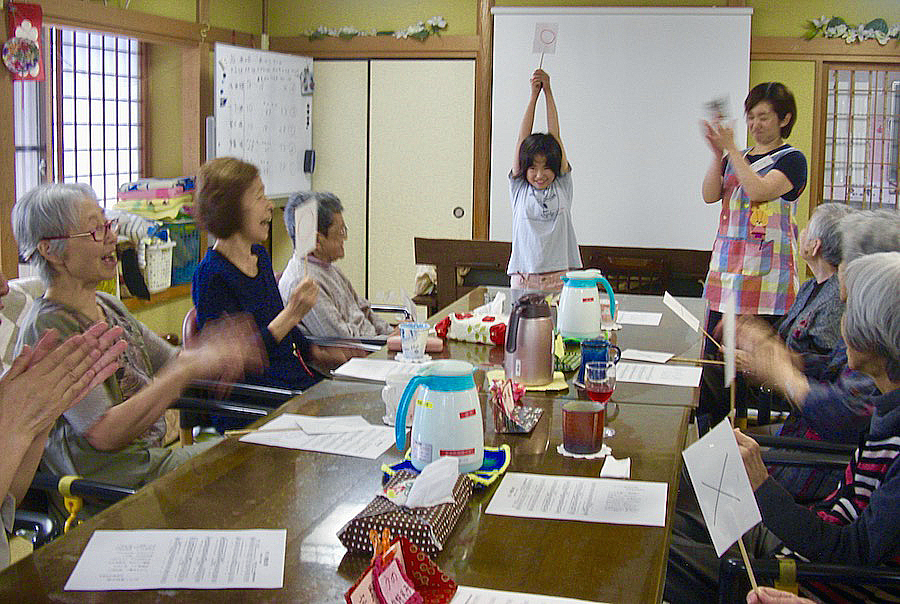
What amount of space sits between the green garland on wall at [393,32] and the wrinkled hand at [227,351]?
3896mm

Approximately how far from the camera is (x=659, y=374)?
2707mm

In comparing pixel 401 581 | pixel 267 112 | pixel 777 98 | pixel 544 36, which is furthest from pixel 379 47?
pixel 401 581

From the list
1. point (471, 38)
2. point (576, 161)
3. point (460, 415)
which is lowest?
point (460, 415)

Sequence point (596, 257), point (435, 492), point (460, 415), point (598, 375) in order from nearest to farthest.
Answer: point (435, 492), point (460, 415), point (598, 375), point (596, 257)

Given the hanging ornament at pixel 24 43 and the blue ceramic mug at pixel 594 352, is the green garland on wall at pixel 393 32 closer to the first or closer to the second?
the hanging ornament at pixel 24 43

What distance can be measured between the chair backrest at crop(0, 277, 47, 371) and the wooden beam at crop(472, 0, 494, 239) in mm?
3564

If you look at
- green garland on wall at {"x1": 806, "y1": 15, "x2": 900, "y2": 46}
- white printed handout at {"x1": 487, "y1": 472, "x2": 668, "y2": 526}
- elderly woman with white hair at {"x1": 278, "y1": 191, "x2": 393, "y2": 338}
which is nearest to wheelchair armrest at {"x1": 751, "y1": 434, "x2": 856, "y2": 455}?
white printed handout at {"x1": 487, "y1": 472, "x2": 668, "y2": 526}

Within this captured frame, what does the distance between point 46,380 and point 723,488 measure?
1.11 meters

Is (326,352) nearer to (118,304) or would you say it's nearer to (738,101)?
(118,304)

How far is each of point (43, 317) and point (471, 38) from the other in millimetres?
4639

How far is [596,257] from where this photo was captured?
17.3ft

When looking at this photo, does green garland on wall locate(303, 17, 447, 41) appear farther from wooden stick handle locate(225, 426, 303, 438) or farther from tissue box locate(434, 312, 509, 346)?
wooden stick handle locate(225, 426, 303, 438)

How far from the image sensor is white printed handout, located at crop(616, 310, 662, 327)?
351 cm

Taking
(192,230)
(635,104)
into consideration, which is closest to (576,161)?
(635,104)
